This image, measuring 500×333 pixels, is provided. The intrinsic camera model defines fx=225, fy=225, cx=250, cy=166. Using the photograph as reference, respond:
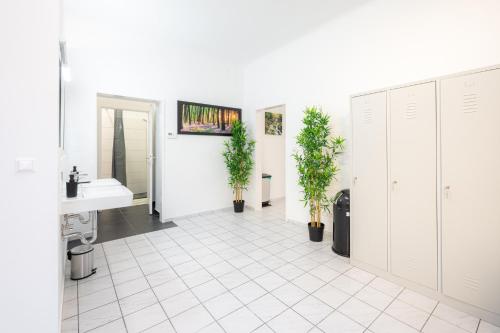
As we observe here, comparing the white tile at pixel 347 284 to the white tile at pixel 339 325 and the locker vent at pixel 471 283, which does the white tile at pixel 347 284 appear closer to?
the white tile at pixel 339 325

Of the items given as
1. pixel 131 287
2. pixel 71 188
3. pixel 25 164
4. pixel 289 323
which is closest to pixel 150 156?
pixel 71 188

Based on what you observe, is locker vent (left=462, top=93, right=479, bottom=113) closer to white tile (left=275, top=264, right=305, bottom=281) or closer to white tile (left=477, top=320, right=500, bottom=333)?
white tile (left=477, top=320, right=500, bottom=333)

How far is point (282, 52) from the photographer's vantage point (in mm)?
4383

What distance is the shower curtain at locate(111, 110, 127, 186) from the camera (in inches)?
231

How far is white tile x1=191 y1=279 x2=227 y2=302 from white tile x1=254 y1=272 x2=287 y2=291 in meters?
0.39

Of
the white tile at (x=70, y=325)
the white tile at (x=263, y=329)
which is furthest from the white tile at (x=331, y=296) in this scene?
the white tile at (x=70, y=325)

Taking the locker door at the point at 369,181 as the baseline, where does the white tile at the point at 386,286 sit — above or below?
below

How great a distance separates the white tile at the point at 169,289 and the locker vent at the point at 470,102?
3.01 meters

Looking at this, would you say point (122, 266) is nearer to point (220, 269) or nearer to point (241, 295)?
point (220, 269)

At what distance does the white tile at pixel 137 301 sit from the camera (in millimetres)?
1947

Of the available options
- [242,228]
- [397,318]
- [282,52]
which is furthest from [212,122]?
[397,318]

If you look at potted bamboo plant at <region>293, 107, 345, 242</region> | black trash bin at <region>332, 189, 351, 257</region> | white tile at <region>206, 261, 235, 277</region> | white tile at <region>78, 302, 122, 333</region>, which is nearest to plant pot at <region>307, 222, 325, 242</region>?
potted bamboo plant at <region>293, 107, 345, 242</region>

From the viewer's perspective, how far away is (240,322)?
1.79m

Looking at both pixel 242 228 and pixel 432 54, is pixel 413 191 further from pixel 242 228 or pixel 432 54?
pixel 242 228
